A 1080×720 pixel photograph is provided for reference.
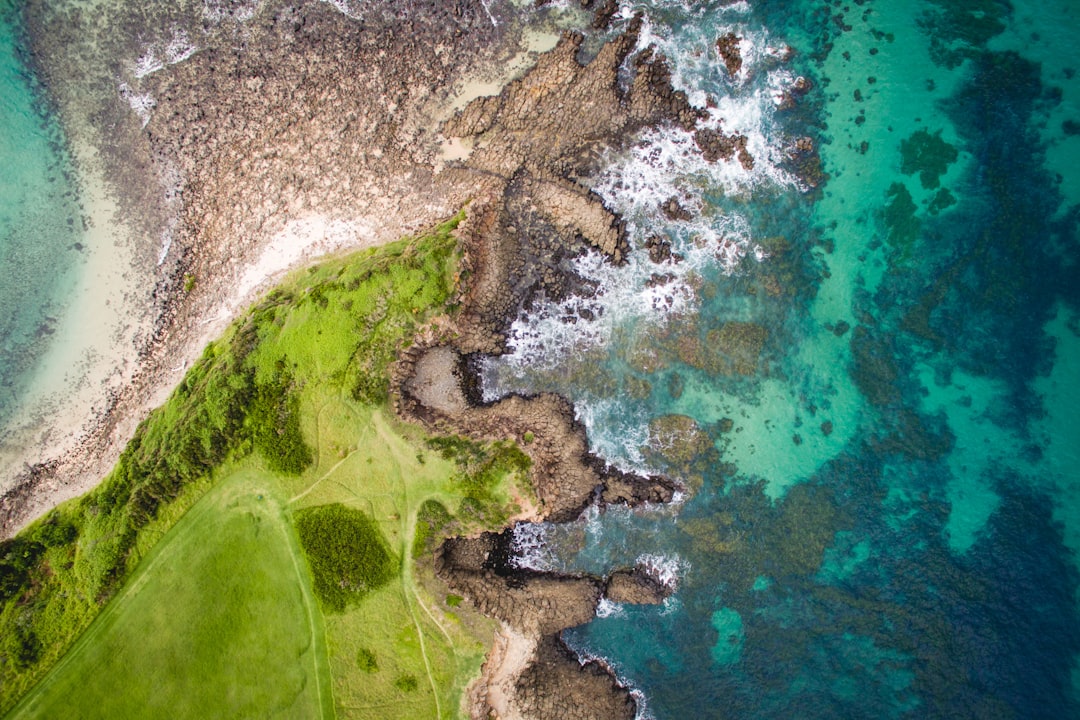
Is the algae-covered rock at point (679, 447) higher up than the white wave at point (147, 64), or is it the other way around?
the white wave at point (147, 64)

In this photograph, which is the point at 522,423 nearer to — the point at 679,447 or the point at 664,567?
the point at 679,447

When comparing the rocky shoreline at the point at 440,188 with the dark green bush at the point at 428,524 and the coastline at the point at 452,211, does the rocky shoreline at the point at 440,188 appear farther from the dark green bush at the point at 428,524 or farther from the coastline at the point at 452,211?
the dark green bush at the point at 428,524

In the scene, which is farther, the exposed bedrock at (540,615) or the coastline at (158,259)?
the coastline at (158,259)

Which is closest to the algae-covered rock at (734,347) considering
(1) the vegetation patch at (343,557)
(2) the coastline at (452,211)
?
(2) the coastline at (452,211)

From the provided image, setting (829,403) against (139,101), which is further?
(139,101)

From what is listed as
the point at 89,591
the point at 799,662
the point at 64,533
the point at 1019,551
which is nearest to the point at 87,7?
the point at 64,533

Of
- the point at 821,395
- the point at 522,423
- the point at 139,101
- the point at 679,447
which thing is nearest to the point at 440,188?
the point at 522,423

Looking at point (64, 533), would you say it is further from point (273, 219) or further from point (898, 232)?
point (898, 232)
